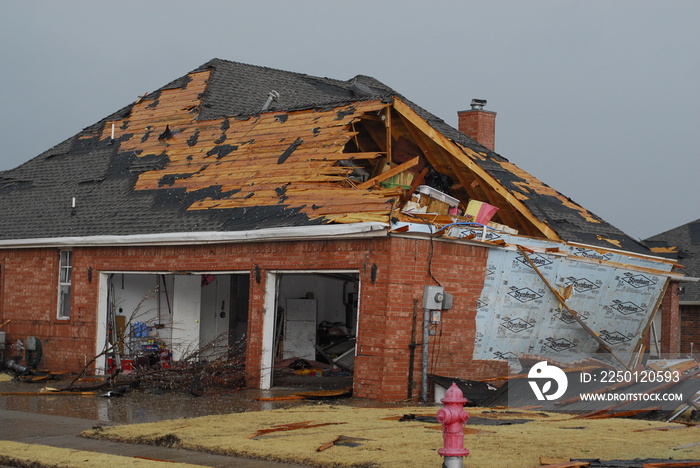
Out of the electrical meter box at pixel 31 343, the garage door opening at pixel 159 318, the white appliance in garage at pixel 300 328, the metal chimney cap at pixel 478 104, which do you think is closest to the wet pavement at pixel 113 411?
the garage door opening at pixel 159 318

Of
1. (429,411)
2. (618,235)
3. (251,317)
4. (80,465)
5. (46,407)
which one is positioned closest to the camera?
(80,465)

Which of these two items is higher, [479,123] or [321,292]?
[479,123]

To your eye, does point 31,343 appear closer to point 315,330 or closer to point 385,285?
point 315,330

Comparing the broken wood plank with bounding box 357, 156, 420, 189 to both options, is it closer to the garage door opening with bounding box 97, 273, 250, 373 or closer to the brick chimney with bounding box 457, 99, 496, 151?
the garage door opening with bounding box 97, 273, 250, 373

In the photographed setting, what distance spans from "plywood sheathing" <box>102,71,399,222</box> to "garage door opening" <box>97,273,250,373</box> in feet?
7.36

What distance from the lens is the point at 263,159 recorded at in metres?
18.3

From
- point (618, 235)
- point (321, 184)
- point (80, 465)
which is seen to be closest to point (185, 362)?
point (321, 184)

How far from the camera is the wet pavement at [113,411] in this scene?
9914mm

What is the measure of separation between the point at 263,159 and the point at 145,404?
5749 mm

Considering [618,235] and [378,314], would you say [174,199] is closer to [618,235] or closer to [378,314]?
[378,314]

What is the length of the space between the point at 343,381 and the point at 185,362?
312 cm

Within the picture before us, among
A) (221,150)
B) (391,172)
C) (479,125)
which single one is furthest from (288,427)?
(479,125)

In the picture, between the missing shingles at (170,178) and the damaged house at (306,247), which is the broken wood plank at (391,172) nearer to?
the damaged house at (306,247)

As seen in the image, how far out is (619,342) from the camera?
18.1 metres
